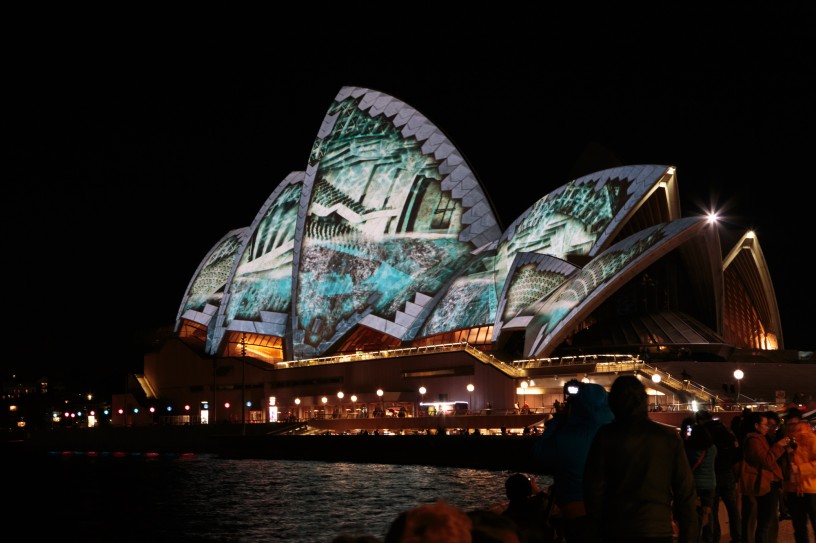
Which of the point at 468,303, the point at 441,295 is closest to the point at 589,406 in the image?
the point at 468,303

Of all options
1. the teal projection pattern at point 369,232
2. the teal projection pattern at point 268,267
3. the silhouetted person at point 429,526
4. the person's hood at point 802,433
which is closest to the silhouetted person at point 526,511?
the silhouetted person at point 429,526

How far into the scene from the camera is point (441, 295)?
49.0 meters

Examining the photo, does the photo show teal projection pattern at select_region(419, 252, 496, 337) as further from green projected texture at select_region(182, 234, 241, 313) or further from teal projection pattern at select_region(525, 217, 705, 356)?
green projected texture at select_region(182, 234, 241, 313)

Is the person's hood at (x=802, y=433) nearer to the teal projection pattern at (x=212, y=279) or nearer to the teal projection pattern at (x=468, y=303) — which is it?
the teal projection pattern at (x=468, y=303)

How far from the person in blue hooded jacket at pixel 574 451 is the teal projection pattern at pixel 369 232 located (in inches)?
1700

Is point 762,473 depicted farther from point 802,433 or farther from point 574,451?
point 574,451

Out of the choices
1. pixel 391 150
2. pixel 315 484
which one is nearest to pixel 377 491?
pixel 315 484

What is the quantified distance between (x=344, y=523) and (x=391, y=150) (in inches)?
1382

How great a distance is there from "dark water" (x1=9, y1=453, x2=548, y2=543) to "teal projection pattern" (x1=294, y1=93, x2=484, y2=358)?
591 inches

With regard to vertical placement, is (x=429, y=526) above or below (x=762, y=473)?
above

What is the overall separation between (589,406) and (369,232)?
4650cm

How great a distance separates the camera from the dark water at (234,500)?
61.8 ft

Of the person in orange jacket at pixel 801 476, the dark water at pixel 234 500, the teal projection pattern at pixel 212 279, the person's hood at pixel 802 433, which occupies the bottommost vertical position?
the dark water at pixel 234 500

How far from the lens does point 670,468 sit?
4.79 m
